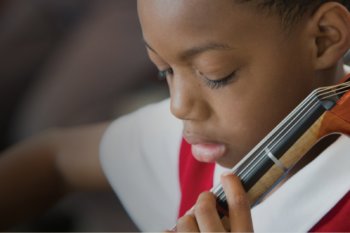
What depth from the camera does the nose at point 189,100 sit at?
1.49ft

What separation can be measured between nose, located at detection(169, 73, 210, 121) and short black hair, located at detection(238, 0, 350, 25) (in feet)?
0.29

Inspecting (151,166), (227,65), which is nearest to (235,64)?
(227,65)

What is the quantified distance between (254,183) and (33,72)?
40cm

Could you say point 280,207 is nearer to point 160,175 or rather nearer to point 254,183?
point 254,183

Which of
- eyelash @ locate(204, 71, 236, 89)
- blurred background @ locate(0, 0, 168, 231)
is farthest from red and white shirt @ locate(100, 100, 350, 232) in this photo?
eyelash @ locate(204, 71, 236, 89)

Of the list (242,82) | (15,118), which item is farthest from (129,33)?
(242,82)

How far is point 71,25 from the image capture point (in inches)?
29.1

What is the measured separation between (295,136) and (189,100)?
10 cm

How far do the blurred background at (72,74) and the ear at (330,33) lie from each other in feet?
1.16

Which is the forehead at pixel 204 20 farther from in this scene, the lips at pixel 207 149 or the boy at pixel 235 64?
the lips at pixel 207 149

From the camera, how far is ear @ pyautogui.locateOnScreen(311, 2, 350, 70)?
1.43 feet

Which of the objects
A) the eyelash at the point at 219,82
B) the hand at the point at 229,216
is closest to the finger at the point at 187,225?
the hand at the point at 229,216

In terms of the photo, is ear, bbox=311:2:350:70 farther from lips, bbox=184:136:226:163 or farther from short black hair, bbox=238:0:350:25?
lips, bbox=184:136:226:163

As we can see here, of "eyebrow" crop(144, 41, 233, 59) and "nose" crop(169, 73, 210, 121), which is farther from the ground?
"eyebrow" crop(144, 41, 233, 59)
